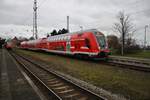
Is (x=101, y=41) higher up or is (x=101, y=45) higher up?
(x=101, y=41)

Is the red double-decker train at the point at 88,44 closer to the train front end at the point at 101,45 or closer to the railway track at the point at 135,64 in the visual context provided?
the train front end at the point at 101,45

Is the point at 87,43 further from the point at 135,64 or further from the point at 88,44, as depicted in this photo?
the point at 135,64

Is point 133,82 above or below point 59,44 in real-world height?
below

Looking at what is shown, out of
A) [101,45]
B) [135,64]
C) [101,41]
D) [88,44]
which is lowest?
[135,64]

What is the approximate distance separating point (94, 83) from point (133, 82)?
6.94 ft

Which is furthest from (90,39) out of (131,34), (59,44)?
(131,34)

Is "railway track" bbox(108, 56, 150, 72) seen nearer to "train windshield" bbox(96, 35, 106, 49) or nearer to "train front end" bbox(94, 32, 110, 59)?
"train front end" bbox(94, 32, 110, 59)

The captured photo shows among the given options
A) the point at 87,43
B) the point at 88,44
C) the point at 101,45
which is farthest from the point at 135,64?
the point at 87,43

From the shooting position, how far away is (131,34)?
37469mm

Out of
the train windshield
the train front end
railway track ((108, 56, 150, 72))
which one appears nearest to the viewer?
railway track ((108, 56, 150, 72))

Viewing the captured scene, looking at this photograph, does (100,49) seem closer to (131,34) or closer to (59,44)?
(59,44)

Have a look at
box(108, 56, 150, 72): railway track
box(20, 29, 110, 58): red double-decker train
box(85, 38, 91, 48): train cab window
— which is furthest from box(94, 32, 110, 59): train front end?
box(108, 56, 150, 72): railway track

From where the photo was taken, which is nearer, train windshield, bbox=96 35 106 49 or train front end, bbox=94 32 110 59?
train front end, bbox=94 32 110 59

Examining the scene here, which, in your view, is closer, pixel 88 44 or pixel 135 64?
pixel 135 64
